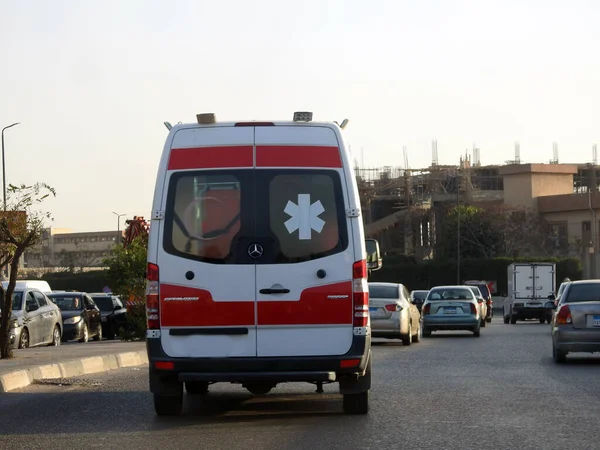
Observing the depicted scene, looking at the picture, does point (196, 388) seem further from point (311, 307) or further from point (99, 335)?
point (99, 335)

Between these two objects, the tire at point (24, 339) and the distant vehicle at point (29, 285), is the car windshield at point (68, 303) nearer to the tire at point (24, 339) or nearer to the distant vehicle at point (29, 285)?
the distant vehicle at point (29, 285)

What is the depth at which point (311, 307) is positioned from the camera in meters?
10.8

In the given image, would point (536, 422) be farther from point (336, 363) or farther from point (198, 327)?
point (198, 327)

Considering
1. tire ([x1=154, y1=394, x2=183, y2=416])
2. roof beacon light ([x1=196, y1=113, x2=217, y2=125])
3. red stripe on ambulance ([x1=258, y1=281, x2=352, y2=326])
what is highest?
roof beacon light ([x1=196, y1=113, x2=217, y2=125])

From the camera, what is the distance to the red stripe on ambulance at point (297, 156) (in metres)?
11.0

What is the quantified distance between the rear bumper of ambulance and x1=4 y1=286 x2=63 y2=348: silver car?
15.7 meters

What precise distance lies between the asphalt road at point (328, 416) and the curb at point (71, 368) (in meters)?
0.30

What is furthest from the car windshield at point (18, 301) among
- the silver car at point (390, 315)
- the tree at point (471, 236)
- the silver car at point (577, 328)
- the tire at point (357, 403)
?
the tree at point (471, 236)

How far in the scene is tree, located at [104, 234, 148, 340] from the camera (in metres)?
27.6

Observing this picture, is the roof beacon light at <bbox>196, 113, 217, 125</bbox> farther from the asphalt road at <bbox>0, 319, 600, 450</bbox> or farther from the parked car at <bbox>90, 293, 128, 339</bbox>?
the parked car at <bbox>90, 293, 128, 339</bbox>

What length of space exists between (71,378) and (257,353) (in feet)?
23.9

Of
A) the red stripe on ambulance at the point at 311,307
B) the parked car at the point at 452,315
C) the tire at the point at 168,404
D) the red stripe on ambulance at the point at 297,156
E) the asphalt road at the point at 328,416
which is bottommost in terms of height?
the parked car at the point at 452,315

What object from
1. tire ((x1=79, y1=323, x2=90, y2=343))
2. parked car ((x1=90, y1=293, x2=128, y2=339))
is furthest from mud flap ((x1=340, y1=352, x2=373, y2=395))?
parked car ((x1=90, y1=293, x2=128, y2=339))

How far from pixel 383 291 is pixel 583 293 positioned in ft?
28.5
